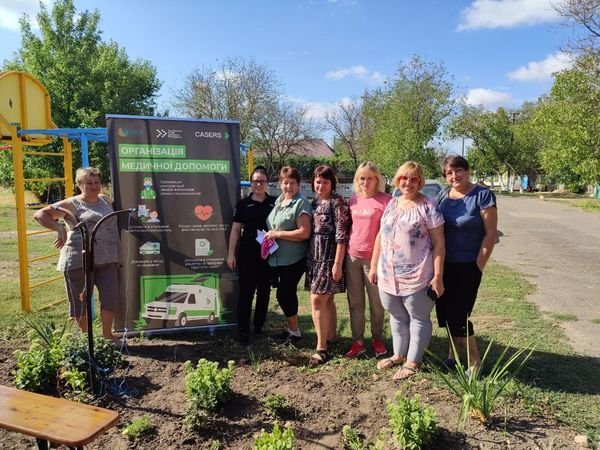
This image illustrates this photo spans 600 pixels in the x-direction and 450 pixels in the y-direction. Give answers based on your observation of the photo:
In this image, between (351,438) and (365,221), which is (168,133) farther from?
(351,438)

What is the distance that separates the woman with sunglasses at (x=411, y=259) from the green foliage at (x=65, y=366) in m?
2.23

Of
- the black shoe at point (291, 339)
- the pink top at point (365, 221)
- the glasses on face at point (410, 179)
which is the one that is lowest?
the black shoe at point (291, 339)

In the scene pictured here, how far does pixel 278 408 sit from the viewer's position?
3.14 m

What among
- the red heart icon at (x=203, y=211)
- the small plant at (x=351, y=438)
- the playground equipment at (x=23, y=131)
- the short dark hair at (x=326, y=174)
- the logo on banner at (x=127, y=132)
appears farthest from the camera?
the playground equipment at (x=23, y=131)

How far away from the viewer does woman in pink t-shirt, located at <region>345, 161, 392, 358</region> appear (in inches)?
152

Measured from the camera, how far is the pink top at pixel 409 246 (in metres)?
3.43

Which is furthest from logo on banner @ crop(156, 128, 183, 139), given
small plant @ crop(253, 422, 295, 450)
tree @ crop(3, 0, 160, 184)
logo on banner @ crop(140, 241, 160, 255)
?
tree @ crop(3, 0, 160, 184)

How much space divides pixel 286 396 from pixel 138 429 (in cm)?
105

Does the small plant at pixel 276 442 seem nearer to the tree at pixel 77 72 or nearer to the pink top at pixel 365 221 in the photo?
the pink top at pixel 365 221

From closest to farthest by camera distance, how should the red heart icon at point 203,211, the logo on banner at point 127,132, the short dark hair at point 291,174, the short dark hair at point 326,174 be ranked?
the short dark hair at point 326,174, the short dark hair at point 291,174, the logo on banner at point 127,132, the red heart icon at point 203,211

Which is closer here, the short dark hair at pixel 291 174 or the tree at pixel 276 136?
the short dark hair at pixel 291 174

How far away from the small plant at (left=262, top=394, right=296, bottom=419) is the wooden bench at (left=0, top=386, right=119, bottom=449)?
104cm

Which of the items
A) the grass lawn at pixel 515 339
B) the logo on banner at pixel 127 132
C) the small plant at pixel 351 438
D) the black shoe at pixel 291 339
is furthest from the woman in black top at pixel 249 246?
the small plant at pixel 351 438

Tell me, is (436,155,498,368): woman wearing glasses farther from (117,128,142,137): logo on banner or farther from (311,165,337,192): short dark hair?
(117,128,142,137): logo on banner
